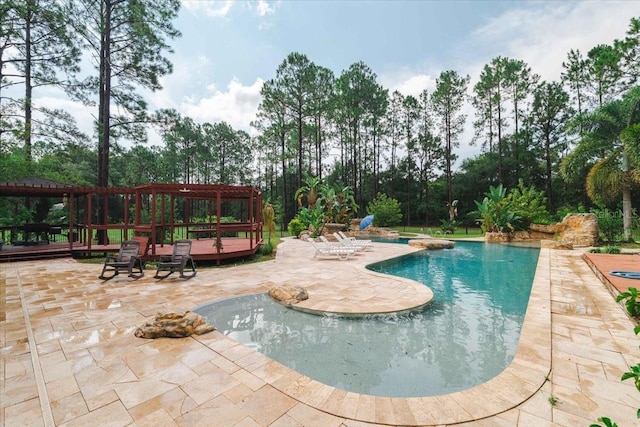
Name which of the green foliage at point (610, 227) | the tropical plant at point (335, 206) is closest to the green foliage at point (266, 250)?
the tropical plant at point (335, 206)

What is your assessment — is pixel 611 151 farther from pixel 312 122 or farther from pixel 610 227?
pixel 312 122

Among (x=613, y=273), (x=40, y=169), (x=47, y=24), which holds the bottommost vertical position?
(x=613, y=273)

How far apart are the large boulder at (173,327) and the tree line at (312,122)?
1115 cm

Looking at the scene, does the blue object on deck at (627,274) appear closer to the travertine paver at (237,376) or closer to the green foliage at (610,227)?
the travertine paver at (237,376)

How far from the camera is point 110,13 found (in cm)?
1126

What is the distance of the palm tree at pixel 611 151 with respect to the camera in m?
11.5

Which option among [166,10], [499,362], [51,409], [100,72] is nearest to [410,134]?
[166,10]

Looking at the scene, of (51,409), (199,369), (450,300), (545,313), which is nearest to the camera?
(51,409)

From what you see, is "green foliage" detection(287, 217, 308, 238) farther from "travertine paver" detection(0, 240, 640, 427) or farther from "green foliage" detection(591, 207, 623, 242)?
"green foliage" detection(591, 207, 623, 242)

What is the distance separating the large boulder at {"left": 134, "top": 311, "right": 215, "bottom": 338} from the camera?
3.52m

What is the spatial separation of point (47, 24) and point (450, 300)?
1906cm

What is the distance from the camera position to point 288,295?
5.12 meters

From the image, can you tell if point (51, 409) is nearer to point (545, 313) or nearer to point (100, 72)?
point (545, 313)

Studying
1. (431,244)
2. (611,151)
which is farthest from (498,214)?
(431,244)
